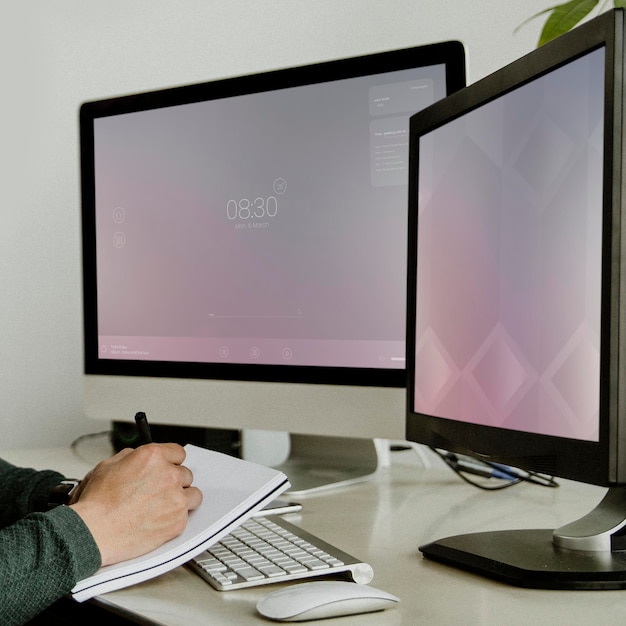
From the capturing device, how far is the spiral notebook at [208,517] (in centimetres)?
69

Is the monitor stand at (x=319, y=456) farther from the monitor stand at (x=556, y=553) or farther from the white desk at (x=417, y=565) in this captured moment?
the monitor stand at (x=556, y=553)

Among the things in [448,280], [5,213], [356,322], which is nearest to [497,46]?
[356,322]

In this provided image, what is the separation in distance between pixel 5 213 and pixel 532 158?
50.3 inches

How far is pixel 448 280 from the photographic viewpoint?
0.84 m

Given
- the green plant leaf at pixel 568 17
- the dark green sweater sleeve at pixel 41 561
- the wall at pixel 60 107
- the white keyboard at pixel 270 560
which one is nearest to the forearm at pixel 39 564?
the dark green sweater sleeve at pixel 41 561

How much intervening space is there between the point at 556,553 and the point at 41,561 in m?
0.43

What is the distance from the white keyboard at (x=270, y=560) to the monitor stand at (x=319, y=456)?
36 cm

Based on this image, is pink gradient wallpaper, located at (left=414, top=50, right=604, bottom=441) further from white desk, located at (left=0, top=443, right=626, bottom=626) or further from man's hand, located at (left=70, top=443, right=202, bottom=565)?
man's hand, located at (left=70, top=443, right=202, bottom=565)

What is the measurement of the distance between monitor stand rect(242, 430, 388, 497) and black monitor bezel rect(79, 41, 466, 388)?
153mm

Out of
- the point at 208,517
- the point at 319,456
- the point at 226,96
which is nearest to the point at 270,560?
the point at 208,517

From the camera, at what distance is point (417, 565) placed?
74 centimetres

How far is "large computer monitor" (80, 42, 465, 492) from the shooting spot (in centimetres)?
106

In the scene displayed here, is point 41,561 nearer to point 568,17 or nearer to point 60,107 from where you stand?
point 568,17

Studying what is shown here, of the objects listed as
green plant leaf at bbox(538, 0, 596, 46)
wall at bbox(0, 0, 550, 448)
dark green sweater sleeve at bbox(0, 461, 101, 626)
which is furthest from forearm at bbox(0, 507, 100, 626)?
wall at bbox(0, 0, 550, 448)
